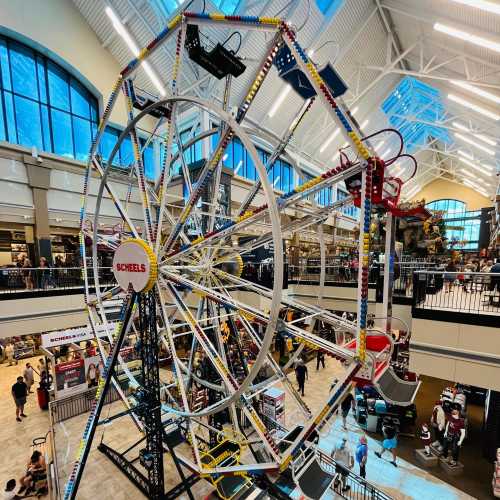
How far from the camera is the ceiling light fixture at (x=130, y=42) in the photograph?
45.1ft

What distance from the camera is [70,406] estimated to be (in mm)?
9781

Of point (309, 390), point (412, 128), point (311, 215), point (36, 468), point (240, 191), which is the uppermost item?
point (412, 128)

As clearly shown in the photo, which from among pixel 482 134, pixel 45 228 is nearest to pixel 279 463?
pixel 45 228

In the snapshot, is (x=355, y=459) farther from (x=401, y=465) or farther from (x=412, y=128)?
(x=412, y=128)

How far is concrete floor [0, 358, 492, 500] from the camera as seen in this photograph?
273 inches

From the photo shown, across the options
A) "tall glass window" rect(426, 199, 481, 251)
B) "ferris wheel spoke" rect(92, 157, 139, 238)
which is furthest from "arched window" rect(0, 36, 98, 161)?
"tall glass window" rect(426, 199, 481, 251)

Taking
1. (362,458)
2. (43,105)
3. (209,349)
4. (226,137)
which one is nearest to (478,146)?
(362,458)

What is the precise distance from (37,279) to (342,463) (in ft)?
43.3

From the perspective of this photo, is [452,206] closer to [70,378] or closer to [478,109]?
[478,109]

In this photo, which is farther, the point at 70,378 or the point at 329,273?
the point at 329,273

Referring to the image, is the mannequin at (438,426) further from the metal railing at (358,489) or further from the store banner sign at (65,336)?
the store banner sign at (65,336)

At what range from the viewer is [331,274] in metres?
15.2

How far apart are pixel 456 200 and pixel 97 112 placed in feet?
178

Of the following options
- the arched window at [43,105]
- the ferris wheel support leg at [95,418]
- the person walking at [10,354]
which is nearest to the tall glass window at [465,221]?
the arched window at [43,105]
